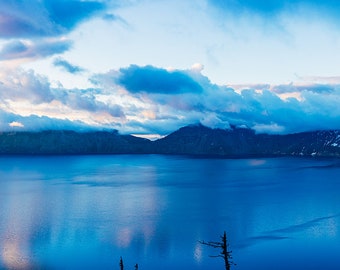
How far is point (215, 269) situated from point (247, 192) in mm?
100863

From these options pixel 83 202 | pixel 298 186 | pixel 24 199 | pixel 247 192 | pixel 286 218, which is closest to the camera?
pixel 286 218

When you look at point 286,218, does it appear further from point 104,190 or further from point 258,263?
point 104,190

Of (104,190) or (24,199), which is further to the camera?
(104,190)

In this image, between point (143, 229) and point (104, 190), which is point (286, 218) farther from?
point (104, 190)

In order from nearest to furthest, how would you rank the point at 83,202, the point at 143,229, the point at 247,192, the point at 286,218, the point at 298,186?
the point at 143,229 < the point at 286,218 < the point at 83,202 < the point at 247,192 < the point at 298,186

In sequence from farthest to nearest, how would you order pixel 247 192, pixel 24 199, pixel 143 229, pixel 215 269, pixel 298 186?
pixel 298 186, pixel 247 192, pixel 24 199, pixel 143 229, pixel 215 269

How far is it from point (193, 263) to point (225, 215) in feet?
148

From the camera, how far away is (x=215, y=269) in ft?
224

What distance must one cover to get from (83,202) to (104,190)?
34.2m

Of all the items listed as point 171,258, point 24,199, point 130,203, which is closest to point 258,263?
point 171,258

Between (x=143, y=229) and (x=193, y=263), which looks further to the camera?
(x=143, y=229)

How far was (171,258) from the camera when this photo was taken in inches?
2876

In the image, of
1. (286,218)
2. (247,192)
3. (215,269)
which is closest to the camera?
(215,269)

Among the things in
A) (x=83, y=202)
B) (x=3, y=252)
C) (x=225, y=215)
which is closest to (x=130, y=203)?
(x=83, y=202)
